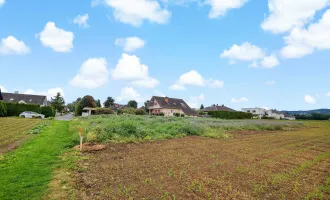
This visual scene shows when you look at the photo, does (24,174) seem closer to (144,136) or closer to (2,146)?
(2,146)

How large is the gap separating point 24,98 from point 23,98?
0.23 meters

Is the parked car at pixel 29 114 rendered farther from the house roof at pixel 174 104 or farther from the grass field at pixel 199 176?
the grass field at pixel 199 176

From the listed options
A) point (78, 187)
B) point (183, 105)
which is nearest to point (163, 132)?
point (78, 187)

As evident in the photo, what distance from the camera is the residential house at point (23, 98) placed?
6087 centimetres

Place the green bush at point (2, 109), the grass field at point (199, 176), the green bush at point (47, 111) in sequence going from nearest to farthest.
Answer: the grass field at point (199, 176), the green bush at point (2, 109), the green bush at point (47, 111)

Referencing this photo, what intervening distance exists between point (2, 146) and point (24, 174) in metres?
5.08

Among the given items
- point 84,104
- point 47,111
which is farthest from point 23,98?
point 47,111

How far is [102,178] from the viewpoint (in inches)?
244

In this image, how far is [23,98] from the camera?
6338 centimetres

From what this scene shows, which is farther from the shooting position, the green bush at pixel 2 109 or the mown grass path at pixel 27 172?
the green bush at pixel 2 109

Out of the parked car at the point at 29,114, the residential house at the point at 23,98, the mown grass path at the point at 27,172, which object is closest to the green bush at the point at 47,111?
the parked car at the point at 29,114

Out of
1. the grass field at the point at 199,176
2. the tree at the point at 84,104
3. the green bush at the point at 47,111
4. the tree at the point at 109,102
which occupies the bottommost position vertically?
the grass field at the point at 199,176

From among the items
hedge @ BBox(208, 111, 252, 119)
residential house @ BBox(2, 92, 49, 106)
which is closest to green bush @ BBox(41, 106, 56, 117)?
A: residential house @ BBox(2, 92, 49, 106)

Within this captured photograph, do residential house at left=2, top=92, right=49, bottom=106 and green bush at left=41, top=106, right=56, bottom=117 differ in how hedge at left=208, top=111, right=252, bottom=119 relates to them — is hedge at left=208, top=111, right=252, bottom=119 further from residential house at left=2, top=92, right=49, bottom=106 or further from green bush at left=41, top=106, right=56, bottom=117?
residential house at left=2, top=92, right=49, bottom=106
